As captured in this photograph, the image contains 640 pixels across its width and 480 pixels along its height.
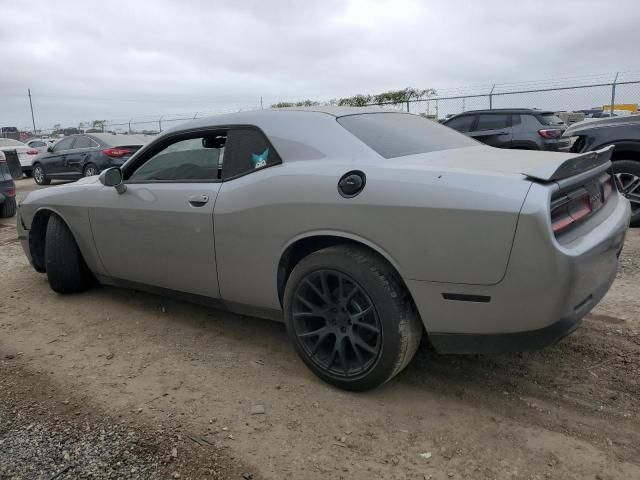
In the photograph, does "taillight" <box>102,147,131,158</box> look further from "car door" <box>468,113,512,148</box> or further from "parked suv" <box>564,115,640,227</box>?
"parked suv" <box>564,115,640,227</box>

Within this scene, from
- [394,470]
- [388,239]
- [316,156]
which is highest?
[316,156]

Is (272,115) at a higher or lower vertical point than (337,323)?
higher

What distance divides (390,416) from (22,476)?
1677 mm

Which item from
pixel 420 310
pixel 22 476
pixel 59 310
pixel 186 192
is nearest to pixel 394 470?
pixel 420 310

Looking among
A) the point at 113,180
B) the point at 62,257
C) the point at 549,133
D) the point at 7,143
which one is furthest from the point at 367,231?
the point at 7,143

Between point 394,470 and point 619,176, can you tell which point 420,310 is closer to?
point 394,470

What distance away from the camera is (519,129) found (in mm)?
10352

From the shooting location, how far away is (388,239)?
8.09ft

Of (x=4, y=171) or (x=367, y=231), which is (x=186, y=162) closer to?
(x=367, y=231)

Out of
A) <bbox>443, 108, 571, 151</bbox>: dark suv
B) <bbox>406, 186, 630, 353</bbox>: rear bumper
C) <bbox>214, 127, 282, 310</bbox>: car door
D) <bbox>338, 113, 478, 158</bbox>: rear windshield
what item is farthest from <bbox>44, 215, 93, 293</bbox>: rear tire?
<bbox>443, 108, 571, 151</bbox>: dark suv

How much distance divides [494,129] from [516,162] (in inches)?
341

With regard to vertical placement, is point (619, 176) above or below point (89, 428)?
above

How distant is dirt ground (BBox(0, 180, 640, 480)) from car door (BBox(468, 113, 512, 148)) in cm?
707

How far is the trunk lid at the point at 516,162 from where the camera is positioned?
2.31m
